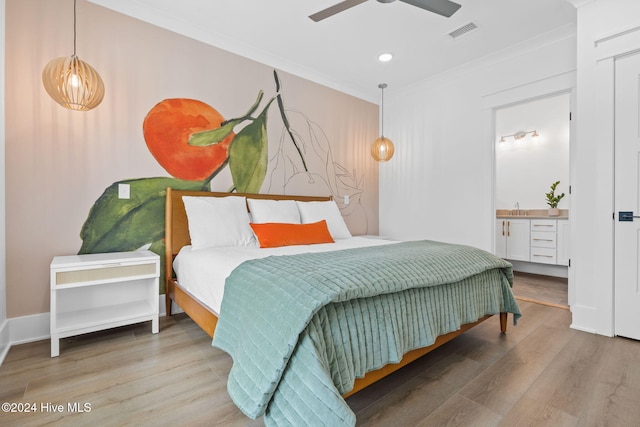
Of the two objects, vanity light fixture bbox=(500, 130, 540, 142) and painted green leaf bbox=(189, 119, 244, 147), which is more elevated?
vanity light fixture bbox=(500, 130, 540, 142)

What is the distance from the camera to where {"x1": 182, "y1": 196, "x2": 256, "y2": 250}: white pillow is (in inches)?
102

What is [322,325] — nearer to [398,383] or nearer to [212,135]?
[398,383]

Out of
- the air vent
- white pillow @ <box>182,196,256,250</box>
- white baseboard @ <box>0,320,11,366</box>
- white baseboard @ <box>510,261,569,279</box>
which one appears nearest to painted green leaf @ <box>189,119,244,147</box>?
white pillow @ <box>182,196,256,250</box>

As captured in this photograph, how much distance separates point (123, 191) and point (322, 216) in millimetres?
1872

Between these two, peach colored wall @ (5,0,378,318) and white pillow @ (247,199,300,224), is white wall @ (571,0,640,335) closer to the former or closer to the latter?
white pillow @ (247,199,300,224)

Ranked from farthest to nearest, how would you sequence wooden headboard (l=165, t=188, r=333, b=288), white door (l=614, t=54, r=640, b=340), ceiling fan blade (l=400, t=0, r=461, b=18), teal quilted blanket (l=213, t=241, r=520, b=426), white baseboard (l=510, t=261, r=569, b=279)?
white baseboard (l=510, t=261, r=569, b=279) < wooden headboard (l=165, t=188, r=333, b=288) < white door (l=614, t=54, r=640, b=340) < ceiling fan blade (l=400, t=0, r=461, b=18) < teal quilted blanket (l=213, t=241, r=520, b=426)

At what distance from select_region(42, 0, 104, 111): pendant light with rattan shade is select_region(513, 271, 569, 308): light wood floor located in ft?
14.3

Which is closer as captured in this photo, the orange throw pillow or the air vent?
the orange throw pillow

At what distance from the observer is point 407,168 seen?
447 cm

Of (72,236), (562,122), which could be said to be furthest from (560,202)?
(72,236)

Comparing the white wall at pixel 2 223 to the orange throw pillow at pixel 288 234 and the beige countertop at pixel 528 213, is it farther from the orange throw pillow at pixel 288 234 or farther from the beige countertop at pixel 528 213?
the beige countertop at pixel 528 213

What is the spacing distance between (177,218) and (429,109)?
11.3ft

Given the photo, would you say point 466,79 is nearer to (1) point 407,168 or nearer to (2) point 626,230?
(1) point 407,168

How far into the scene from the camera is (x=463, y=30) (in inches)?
119
